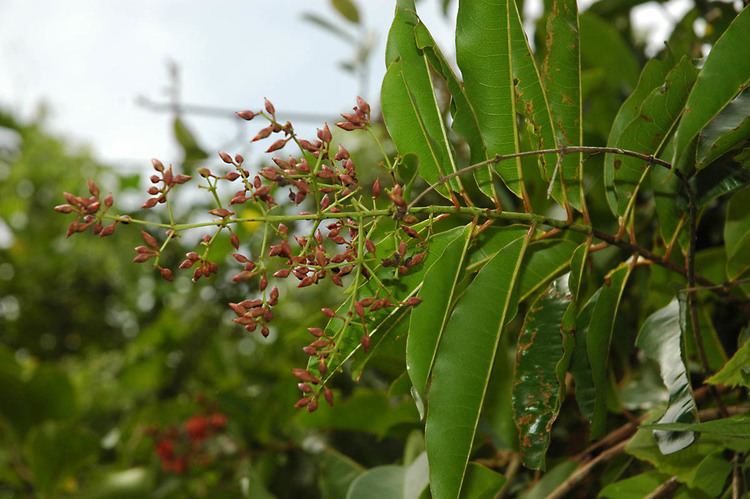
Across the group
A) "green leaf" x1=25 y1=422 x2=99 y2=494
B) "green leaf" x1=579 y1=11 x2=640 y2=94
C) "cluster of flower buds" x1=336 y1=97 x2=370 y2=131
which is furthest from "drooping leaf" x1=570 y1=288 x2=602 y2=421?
"green leaf" x1=25 y1=422 x2=99 y2=494

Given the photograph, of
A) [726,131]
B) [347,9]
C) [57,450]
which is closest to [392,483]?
[726,131]

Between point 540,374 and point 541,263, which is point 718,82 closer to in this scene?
point 541,263

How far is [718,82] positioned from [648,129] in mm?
114

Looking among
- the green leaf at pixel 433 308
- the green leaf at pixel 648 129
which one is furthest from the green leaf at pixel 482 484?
the green leaf at pixel 648 129

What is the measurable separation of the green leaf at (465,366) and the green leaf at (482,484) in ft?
0.31

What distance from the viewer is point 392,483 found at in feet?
4.16

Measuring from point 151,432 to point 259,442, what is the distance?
0.60m

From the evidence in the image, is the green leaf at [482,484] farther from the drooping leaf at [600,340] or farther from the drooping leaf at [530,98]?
the drooping leaf at [530,98]

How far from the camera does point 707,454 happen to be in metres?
1.09

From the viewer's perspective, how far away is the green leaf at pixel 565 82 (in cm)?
105

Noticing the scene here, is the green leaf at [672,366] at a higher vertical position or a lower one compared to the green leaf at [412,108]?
lower

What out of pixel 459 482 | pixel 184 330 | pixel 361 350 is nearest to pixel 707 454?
pixel 459 482

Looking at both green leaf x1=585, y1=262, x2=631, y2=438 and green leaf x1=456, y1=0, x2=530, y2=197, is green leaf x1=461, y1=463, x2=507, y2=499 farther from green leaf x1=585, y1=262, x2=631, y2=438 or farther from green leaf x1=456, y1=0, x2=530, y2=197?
green leaf x1=456, y1=0, x2=530, y2=197

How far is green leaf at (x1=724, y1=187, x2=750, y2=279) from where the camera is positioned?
3.99 ft
